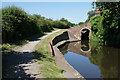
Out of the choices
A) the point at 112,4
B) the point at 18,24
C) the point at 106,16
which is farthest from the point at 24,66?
the point at 106,16

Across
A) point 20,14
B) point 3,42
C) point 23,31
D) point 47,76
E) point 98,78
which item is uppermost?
point 20,14

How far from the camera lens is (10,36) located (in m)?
13.5

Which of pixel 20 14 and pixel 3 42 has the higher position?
pixel 20 14

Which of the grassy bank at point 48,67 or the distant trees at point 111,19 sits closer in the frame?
the grassy bank at point 48,67

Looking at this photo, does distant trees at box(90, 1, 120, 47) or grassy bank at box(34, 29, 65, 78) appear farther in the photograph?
distant trees at box(90, 1, 120, 47)

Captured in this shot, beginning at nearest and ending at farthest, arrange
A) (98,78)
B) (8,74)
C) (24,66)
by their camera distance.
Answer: (8,74), (24,66), (98,78)

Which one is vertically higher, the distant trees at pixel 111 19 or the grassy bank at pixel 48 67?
the distant trees at pixel 111 19

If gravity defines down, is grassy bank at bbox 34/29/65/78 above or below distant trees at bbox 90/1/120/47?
below

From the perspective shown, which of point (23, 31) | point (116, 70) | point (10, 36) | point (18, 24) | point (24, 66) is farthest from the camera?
point (23, 31)

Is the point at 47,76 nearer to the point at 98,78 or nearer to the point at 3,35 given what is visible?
the point at 98,78

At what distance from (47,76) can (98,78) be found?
4.34 meters

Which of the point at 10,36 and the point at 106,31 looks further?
the point at 106,31

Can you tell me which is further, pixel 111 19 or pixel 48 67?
pixel 111 19

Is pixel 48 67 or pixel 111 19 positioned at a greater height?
pixel 111 19
